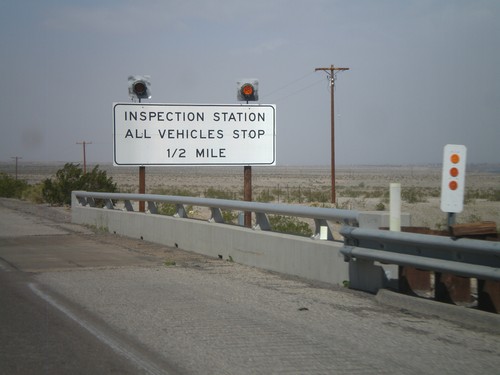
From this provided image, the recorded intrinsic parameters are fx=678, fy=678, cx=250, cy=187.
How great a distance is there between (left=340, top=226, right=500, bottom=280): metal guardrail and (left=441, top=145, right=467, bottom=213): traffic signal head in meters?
0.53

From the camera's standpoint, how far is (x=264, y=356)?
6691 millimetres

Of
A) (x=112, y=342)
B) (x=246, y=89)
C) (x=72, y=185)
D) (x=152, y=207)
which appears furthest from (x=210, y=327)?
(x=72, y=185)

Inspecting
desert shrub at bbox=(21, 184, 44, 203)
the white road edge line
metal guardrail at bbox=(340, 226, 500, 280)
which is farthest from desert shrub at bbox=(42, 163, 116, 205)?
metal guardrail at bbox=(340, 226, 500, 280)

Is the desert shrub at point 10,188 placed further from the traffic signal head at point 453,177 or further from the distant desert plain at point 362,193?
the traffic signal head at point 453,177

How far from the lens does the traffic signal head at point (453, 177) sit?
848cm

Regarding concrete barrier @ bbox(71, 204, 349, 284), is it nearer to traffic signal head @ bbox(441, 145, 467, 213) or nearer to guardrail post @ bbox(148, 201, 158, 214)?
guardrail post @ bbox(148, 201, 158, 214)

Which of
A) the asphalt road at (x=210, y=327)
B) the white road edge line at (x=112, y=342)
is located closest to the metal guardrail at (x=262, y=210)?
the asphalt road at (x=210, y=327)

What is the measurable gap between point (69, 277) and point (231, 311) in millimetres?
3822

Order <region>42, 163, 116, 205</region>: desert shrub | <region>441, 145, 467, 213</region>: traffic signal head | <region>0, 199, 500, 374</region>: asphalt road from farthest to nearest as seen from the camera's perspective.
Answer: <region>42, 163, 116, 205</region>: desert shrub → <region>441, 145, 467, 213</region>: traffic signal head → <region>0, 199, 500, 374</region>: asphalt road

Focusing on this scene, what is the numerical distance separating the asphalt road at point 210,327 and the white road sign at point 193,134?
7200 millimetres

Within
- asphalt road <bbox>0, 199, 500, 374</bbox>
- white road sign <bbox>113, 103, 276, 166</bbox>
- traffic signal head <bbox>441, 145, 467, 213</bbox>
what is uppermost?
white road sign <bbox>113, 103, 276, 166</bbox>

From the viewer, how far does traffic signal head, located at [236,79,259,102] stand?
59.1 ft

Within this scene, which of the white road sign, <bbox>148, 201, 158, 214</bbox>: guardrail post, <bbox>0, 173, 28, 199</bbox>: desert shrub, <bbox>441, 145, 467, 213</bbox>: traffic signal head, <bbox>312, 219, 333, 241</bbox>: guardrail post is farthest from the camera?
<bbox>0, 173, 28, 199</bbox>: desert shrub

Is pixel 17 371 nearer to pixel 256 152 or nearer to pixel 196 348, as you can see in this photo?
pixel 196 348
